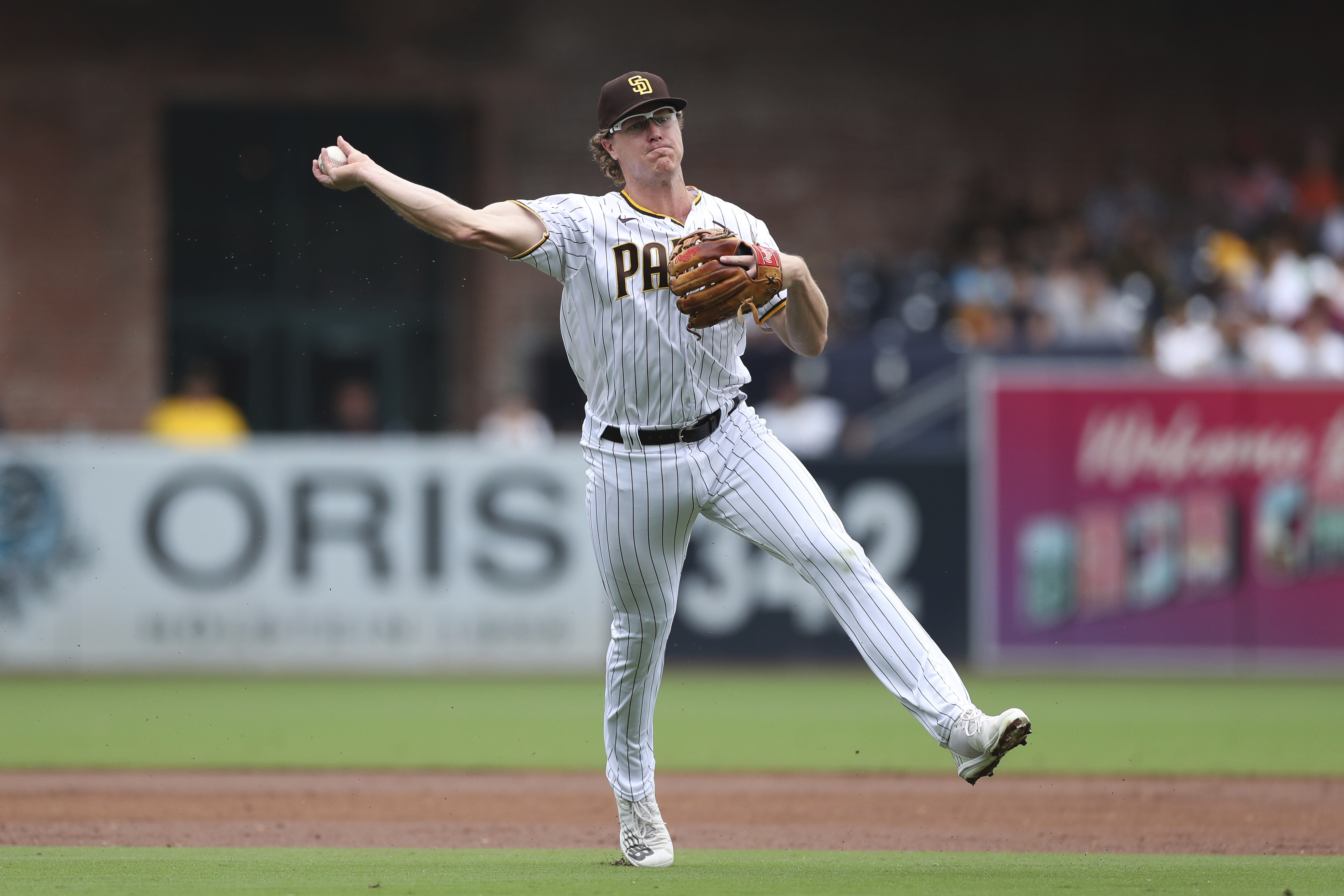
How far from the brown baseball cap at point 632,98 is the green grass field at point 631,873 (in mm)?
2170

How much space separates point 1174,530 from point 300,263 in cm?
953

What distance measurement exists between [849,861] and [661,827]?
1.97 ft

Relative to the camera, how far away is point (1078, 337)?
14586 mm

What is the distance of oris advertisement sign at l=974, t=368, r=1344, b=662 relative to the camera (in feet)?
42.8

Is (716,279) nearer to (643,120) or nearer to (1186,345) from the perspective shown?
(643,120)

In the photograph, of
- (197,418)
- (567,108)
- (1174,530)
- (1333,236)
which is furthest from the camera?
(567,108)

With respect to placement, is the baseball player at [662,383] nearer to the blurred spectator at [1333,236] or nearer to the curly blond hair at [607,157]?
the curly blond hair at [607,157]

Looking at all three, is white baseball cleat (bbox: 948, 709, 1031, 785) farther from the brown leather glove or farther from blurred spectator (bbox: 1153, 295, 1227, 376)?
blurred spectator (bbox: 1153, 295, 1227, 376)

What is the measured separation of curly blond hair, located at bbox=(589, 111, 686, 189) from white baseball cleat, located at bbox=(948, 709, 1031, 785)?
1858 mm

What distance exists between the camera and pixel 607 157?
546 cm

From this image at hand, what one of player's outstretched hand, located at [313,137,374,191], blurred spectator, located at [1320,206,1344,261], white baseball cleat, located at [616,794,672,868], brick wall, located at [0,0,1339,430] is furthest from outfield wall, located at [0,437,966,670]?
player's outstretched hand, located at [313,137,374,191]

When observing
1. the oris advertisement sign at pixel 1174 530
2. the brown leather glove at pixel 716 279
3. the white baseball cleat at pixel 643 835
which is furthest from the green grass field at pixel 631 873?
the oris advertisement sign at pixel 1174 530

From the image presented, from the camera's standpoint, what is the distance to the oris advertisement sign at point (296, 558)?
12.6 meters

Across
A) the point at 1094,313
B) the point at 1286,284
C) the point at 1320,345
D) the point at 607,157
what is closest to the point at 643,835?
the point at 607,157
